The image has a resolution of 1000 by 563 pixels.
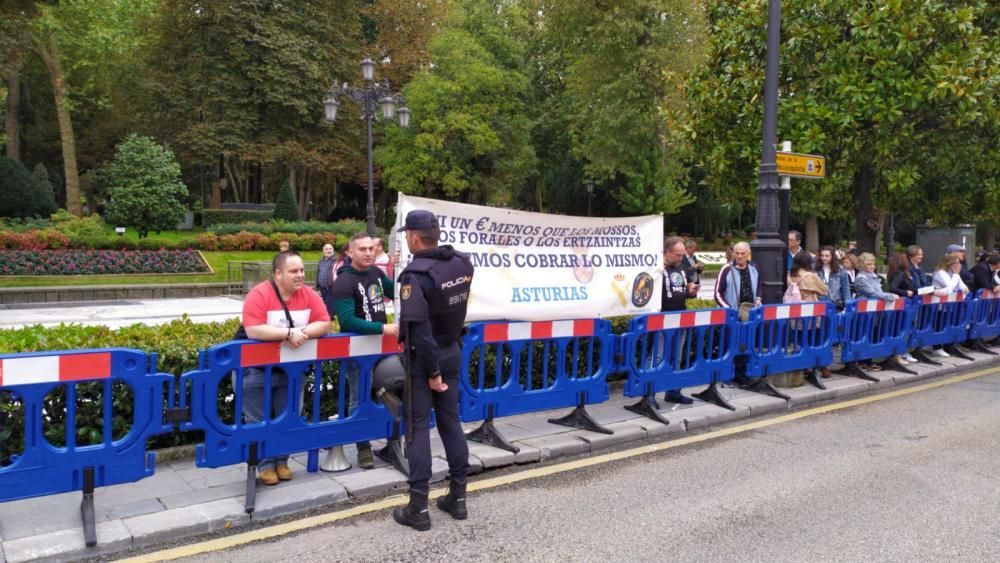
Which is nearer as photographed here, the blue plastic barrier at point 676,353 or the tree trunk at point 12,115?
the blue plastic barrier at point 676,353

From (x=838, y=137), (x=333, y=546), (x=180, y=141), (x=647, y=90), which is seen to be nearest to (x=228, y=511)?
(x=333, y=546)

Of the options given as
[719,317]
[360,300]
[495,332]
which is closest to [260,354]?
[360,300]

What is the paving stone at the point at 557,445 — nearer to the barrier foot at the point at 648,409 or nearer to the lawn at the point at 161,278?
the barrier foot at the point at 648,409

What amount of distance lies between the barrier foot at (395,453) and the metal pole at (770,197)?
545 cm

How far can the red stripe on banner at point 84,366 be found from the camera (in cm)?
418

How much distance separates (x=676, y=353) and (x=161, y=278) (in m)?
20.2

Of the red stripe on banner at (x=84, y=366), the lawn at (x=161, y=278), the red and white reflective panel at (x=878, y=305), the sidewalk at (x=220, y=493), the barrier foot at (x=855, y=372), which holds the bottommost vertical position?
the sidewalk at (x=220, y=493)

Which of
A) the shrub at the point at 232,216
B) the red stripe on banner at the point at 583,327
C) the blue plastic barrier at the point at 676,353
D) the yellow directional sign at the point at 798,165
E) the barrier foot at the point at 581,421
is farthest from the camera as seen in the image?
the shrub at the point at 232,216

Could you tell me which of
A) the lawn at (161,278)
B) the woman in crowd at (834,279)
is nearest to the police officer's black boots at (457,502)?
the woman in crowd at (834,279)

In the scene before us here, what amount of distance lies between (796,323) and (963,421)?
1.92 m

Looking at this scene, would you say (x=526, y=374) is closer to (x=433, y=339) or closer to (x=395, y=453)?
(x=395, y=453)

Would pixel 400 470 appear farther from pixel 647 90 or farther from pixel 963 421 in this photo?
pixel 647 90

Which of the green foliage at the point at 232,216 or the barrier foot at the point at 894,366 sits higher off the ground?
the green foliage at the point at 232,216

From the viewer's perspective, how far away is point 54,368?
4.16m
